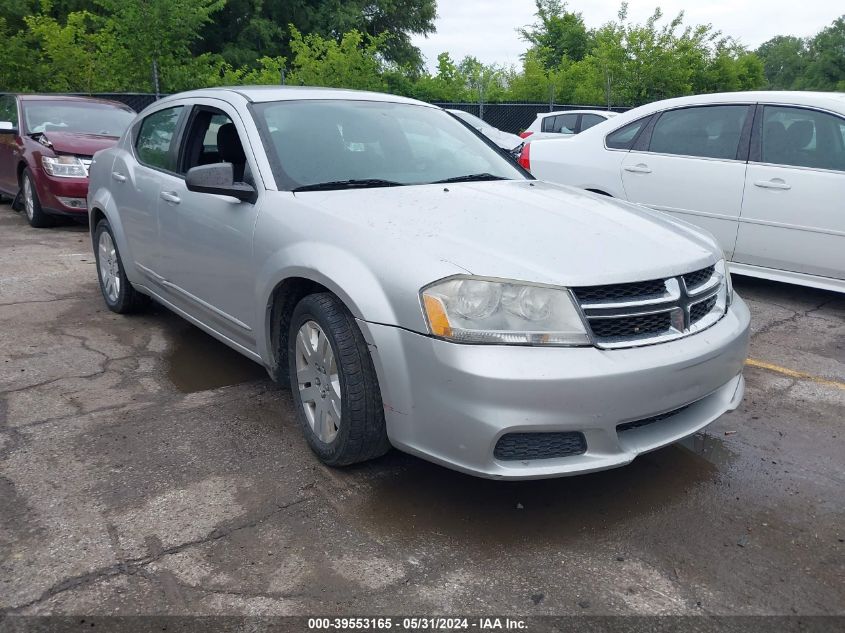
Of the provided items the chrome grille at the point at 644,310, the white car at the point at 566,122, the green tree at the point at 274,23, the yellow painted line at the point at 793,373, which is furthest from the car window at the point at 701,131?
the green tree at the point at 274,23

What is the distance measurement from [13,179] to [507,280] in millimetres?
9276

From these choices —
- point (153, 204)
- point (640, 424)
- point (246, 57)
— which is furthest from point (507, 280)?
point (246, 57)

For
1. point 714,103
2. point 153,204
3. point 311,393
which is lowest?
point 311,393

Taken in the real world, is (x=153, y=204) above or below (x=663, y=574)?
above

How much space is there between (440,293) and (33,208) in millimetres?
8209

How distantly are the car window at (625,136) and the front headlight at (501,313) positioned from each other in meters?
4.69

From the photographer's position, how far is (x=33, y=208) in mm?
9375

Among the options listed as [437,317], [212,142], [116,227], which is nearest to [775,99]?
[212,142]

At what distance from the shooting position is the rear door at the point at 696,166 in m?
6.24

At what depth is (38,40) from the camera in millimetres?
18297

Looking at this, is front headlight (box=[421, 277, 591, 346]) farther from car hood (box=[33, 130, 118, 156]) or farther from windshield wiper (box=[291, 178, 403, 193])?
car hood (box=[33, 130, 118, 156])

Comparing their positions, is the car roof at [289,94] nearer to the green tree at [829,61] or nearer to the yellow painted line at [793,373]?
the yellow painted line at [793,373]

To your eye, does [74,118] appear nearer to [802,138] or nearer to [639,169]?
[639,169]

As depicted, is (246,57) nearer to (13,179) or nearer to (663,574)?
(13,179)
